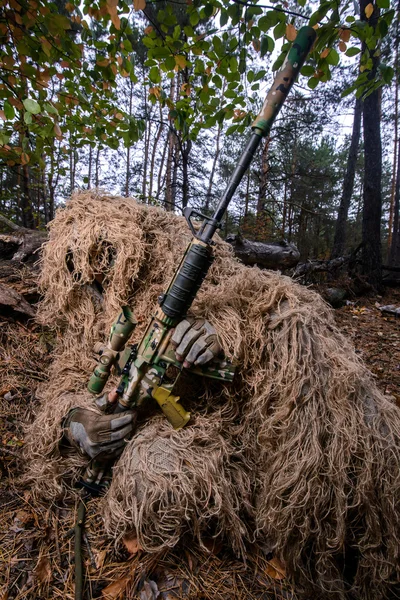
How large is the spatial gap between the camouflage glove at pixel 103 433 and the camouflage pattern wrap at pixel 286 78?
1.48 meters

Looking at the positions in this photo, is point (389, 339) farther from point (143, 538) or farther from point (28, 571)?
point (28, 571)

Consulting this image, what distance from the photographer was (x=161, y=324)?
52.4 inches

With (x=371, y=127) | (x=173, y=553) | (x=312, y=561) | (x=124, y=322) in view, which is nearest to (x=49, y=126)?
(x=124, y=322)

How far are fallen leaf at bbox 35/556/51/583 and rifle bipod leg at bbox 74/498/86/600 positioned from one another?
106 mm

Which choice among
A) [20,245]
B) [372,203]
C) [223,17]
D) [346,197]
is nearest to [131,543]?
[223,17]

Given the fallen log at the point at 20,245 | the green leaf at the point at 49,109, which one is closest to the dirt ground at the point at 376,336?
the green leaf at the point at 49,109

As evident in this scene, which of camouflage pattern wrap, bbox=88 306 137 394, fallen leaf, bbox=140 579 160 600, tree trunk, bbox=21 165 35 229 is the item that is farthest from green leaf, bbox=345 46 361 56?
tree trunk, bbox=21 165 35 229

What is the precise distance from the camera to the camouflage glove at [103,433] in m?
1.32

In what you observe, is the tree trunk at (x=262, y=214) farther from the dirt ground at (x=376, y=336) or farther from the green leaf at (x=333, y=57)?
the green leaf at (x=333, y=57)

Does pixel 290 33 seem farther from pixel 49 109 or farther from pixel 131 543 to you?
pixel 131 543

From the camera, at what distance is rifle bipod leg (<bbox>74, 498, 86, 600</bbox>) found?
1.04 meters

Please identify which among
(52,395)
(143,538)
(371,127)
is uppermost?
(371,127)

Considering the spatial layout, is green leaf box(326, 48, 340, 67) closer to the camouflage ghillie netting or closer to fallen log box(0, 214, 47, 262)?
the camouflage ghillie netting

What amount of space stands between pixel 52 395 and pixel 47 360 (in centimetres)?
50
